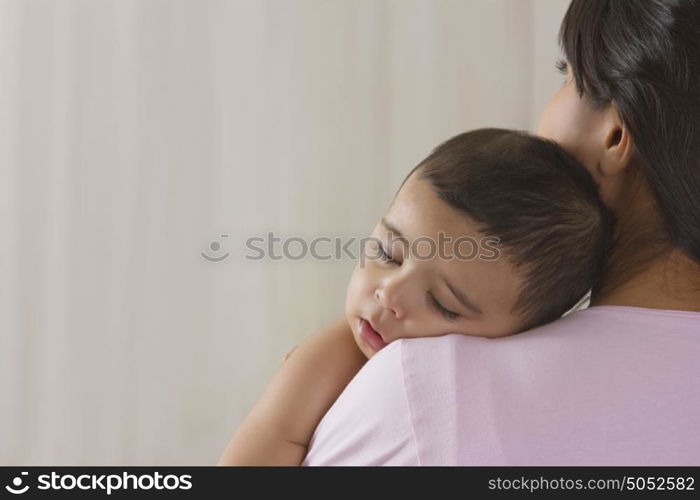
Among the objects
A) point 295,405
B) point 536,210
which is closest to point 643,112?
point 536,210

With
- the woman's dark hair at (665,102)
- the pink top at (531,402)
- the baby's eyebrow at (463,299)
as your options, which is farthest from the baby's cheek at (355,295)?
the woman's dark hair at (665,102)

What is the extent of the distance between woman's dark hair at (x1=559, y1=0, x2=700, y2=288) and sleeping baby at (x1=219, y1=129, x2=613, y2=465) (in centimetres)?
10

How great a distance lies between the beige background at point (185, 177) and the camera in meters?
1.69

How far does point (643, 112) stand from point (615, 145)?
6 centimetres

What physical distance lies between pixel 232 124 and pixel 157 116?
0.14m

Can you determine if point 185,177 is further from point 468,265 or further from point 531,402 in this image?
point 531,402

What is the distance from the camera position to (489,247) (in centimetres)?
104

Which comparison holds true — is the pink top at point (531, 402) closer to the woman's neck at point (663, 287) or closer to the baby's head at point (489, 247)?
the woman's neck at point (663, 287)

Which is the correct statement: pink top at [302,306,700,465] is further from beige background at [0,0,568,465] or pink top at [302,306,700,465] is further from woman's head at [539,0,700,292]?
beige background at [0,0,568,465]

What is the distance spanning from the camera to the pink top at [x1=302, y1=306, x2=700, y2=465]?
0.78 meters

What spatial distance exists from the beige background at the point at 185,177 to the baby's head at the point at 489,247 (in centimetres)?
71
